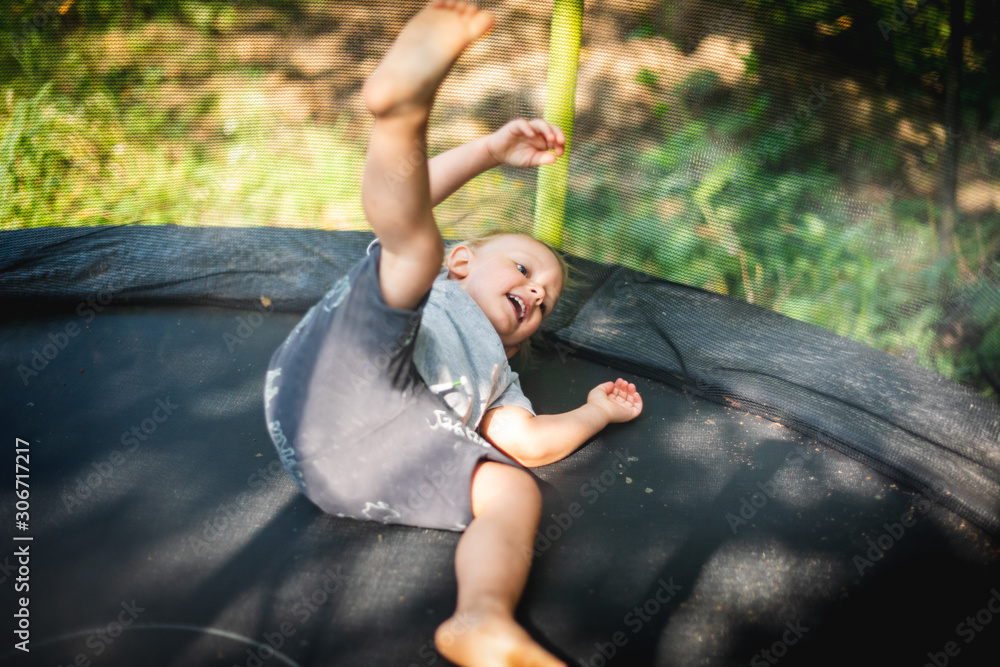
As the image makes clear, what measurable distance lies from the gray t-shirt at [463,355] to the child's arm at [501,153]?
0.55 feet

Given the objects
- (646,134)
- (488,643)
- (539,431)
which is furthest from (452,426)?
(646,134)

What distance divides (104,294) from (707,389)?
1.28 metres

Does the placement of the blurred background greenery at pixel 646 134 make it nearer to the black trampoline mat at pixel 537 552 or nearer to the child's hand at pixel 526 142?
the black trampoline mat at pixel 537 552

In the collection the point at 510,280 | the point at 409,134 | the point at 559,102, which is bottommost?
the point at 510,280

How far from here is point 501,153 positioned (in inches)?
43.7

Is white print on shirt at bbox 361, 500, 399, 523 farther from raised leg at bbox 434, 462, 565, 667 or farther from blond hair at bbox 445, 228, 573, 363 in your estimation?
blond hair at bbox 445, 228, 573, 363

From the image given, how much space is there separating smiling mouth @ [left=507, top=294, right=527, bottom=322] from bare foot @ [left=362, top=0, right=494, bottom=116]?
52 centimetres

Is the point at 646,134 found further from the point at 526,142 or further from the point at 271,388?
the point at 271,388

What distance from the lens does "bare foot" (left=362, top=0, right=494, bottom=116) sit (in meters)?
0.70

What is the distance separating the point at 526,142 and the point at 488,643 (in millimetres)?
734

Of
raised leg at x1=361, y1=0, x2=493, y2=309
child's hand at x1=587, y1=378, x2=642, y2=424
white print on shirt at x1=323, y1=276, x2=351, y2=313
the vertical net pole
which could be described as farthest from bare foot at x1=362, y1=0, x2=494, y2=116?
the vertical net pole

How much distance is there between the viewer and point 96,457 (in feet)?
3.61

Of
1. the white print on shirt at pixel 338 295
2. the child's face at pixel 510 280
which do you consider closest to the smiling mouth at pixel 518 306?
the child's face at pixel 510 280

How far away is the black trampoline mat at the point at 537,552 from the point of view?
2.76 feet
